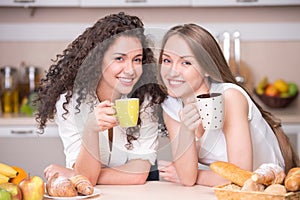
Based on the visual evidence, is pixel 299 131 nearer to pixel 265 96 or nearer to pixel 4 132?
pixel 265 96

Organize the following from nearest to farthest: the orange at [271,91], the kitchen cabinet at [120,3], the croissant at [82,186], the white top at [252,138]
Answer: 1. the croissant at [82,186]
2. the white top at [252,138]
3. the kitchen cabinet at [120,3]
4. the orange at [271,91]

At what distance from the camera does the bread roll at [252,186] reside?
5.48 feet

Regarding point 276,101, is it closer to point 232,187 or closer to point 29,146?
point 29,146

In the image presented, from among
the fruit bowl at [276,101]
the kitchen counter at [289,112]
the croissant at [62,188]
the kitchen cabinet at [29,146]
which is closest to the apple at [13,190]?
the croissant at [62,188]

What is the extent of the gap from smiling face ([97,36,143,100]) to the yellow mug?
0.08m

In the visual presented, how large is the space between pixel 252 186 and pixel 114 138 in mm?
482

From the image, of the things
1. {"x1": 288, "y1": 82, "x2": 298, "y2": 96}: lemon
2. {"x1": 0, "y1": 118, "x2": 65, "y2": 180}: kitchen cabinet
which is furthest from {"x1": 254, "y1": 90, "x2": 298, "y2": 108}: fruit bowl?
{"x1": 0, "y1": 118, "x2": 65, "y2": 180}: kitchen cabinet

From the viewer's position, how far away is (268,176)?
5.55ft

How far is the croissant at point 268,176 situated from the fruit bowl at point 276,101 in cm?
239

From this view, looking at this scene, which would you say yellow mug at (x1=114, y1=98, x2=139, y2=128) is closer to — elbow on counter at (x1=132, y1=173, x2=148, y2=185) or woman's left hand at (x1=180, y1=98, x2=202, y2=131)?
woman's left hand at (x1=180, y1=98, x2=202, y2=131)

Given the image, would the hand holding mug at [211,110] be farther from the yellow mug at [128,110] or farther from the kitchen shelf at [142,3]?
the kitchen shelf at [142,3]

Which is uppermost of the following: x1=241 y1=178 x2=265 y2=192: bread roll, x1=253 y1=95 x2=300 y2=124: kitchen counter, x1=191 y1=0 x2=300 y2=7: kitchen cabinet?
x1=191 y1=0 x2=300 y2=7: kitchen cabinet

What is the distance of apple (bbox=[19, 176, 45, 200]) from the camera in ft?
5.65

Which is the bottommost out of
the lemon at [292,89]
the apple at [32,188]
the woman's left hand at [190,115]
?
the lemon at [292,89]
